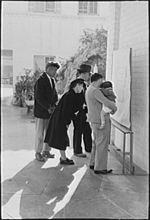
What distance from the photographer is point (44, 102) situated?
4.76 m

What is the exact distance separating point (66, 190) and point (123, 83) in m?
1.95

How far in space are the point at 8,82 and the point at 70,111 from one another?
9145mm

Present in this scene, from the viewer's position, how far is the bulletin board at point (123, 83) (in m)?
4.47

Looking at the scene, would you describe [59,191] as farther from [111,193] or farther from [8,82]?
[8,82]

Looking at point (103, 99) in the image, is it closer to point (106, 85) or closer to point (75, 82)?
point (106, 85)

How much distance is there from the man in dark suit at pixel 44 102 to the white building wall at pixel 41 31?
309 inches

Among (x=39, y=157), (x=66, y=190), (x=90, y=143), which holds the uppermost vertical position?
(x=90, y=143)

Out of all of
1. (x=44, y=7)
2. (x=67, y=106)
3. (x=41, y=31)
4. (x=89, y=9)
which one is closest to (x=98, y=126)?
(x=67, y=106)

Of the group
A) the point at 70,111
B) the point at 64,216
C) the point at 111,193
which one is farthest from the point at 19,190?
the point at 70,111

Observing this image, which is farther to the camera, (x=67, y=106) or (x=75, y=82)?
(x=75, y=82)

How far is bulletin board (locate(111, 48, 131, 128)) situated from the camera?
4.47 metres

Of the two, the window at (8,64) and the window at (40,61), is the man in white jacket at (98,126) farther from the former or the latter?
the window at (8,64)

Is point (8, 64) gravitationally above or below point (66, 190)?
above

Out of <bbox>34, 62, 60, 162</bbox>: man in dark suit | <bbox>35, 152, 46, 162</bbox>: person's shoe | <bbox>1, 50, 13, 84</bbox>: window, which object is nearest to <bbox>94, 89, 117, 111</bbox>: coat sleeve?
<bbox>34, 62, 60, 162</bbox>: man in dark suit
